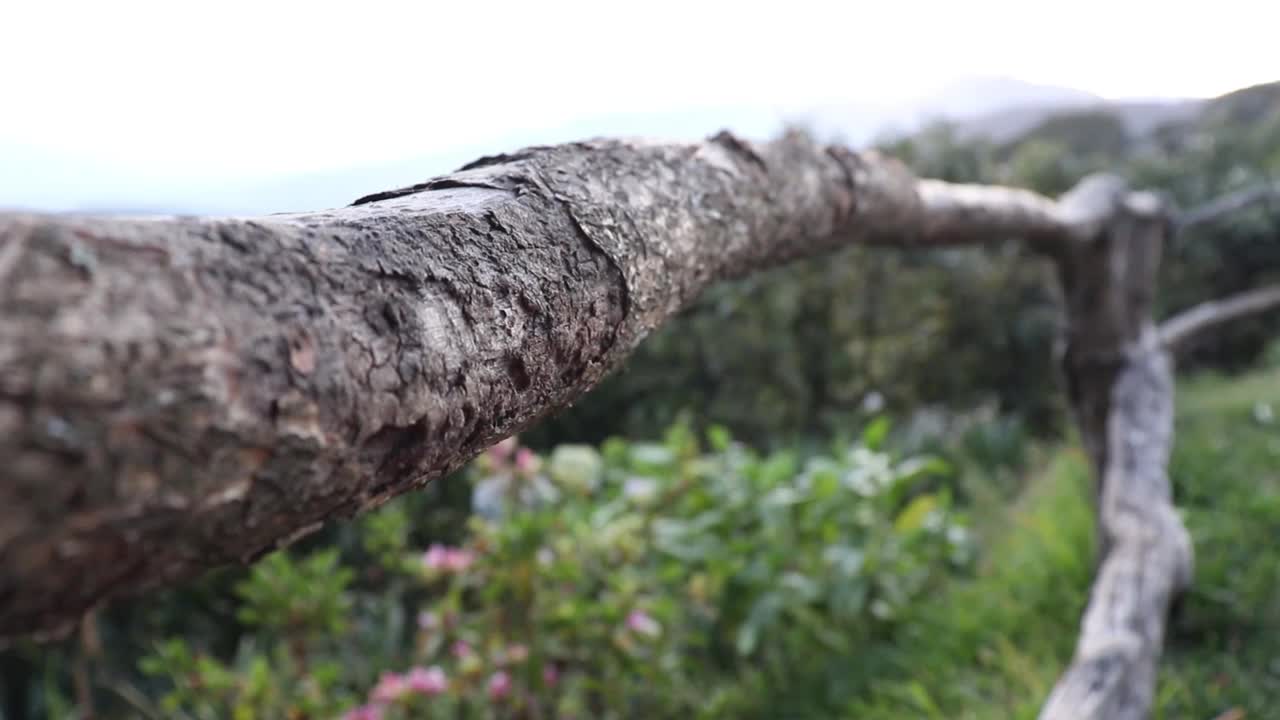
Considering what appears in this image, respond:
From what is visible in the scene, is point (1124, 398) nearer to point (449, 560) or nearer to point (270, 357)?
point (449, 560)

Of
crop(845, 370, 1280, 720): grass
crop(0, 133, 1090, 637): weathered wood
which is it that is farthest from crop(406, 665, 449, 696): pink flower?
crop(0, 133, 1090, 637): weathered wood

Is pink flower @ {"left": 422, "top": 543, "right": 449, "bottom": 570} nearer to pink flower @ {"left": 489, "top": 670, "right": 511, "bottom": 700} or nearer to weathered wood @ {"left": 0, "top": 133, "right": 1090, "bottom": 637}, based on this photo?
pink flower @ {"left": 489, "top": 670, "right": 511, "bottom": 700}

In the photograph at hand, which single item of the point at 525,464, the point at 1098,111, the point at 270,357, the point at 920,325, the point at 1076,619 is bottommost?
the point at 1076,619

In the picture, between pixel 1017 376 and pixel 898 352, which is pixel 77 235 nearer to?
pixel 898 352

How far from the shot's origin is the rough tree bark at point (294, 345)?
1.02ft

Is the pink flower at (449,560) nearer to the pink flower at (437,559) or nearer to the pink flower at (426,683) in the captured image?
the pink flower at (437,559)

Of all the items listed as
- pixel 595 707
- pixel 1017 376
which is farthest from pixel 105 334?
pixel 1017 376

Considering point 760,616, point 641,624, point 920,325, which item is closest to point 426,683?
point 641,624

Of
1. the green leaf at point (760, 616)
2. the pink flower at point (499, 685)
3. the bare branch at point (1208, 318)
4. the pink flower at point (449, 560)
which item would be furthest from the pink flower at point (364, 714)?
the bare branch at point (1208, 318)

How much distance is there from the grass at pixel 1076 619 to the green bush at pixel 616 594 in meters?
0.15

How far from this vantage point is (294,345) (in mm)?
379

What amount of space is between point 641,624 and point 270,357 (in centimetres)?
176

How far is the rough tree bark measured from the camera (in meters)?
0.31

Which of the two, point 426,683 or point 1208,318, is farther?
point 1208,318
